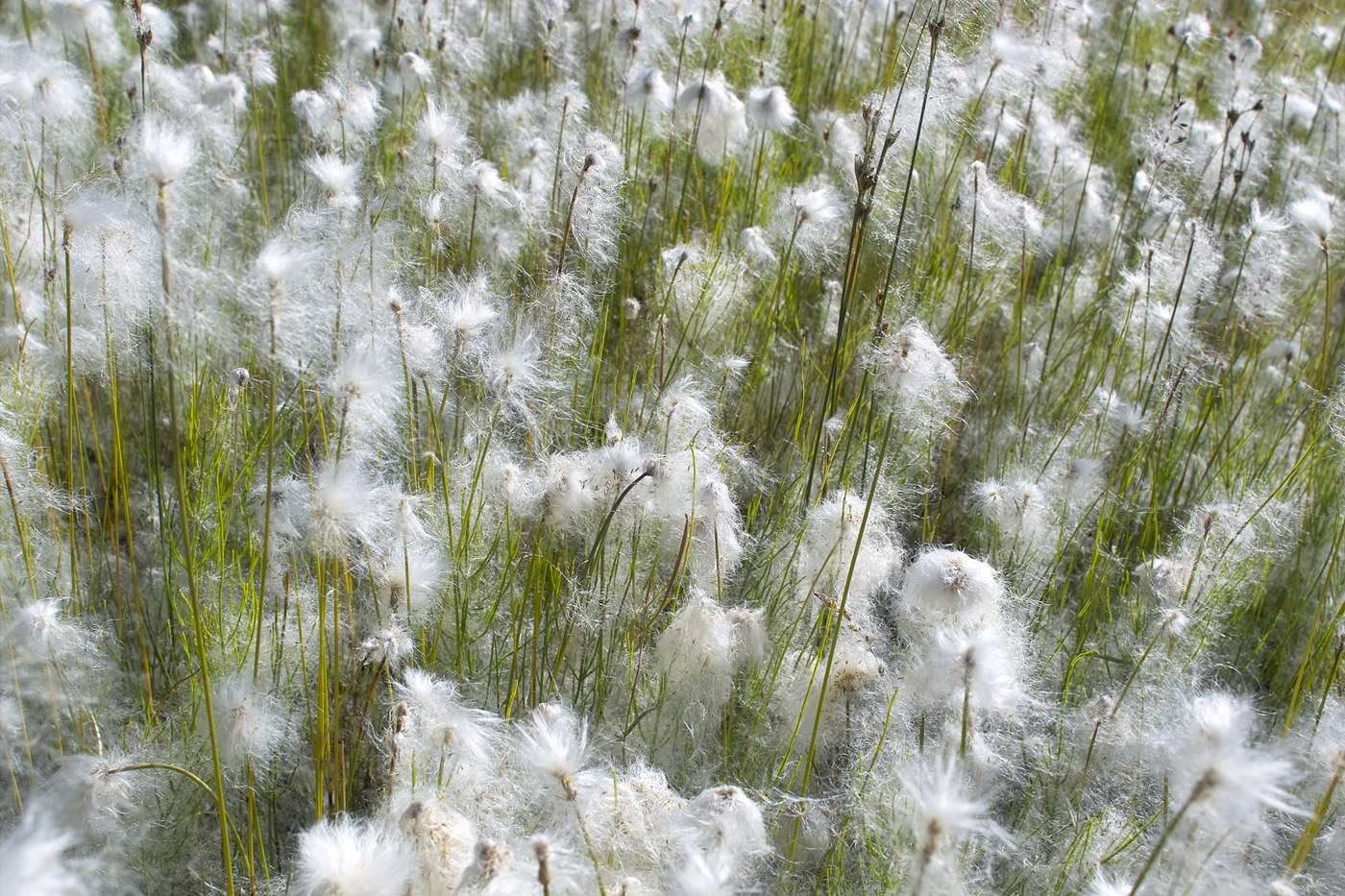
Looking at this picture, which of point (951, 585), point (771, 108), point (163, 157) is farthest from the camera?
point (771, 108)

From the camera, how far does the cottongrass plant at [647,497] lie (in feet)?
5.48

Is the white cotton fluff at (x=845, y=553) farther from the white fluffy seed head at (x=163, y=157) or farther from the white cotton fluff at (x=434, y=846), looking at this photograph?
the white fluffy seed head at (x=163, y=157)

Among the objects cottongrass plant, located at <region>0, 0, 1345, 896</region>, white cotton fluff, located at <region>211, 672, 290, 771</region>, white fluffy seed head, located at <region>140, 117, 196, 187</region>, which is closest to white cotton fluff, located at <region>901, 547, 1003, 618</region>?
cottongrass plant, located at <region>0, 0, 1345, 896</region>

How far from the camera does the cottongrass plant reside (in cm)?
167

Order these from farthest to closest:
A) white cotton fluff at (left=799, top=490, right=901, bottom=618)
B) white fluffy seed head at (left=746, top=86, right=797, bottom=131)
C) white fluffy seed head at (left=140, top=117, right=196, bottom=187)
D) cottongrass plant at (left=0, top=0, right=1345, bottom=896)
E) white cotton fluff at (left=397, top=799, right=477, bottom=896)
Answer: white fluffy seed head at (left=746, top=86, right=797, bottom=131)
white cotton fluff at (left=799, top=490, right=901, bottom=618)
cottongrass plant at (left=0, top=0, right=1345, bottom=896)
white cotton fluff at (left=397, top=799, right=477, bottom=896)
white fluffy seed head at (left=140, top=117, right=196, bottom=187)

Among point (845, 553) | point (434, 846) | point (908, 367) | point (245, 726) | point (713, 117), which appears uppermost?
point (713, 117)

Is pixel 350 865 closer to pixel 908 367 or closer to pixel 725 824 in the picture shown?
pixel 725 824

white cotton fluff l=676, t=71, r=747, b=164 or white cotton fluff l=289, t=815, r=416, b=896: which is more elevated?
white cotton fluff l=676, t=71, r=747, b=164

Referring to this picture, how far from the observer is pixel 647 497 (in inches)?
83.7

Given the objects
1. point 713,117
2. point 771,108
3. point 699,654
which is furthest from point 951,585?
point 713,117

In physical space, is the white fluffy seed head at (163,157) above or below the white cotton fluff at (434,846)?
above

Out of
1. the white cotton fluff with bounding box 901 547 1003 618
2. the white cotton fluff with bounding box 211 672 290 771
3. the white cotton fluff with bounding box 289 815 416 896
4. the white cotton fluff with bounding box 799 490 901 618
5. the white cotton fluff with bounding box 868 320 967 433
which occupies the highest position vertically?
the white cotton fluff with bounding box 868 320 967 433

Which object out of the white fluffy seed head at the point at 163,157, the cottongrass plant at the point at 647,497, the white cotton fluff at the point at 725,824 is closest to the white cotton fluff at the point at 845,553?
the cottongrass plant at the point at 647,497

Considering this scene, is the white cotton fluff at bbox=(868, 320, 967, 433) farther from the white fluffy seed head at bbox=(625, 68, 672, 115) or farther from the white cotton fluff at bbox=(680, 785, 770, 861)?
the white fluffy seed head at bbox=(625, 68, 672, 115)
